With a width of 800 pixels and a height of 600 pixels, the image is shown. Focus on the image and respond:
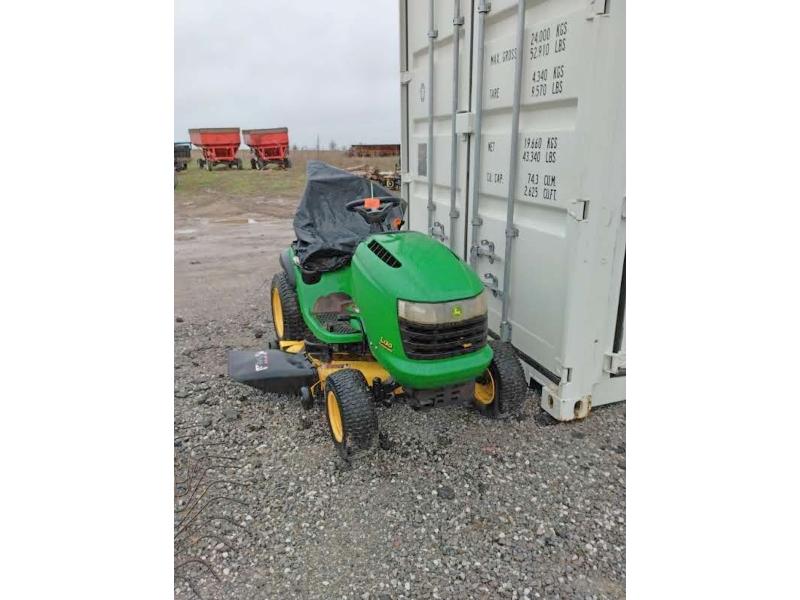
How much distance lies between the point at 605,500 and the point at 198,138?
21075 mm

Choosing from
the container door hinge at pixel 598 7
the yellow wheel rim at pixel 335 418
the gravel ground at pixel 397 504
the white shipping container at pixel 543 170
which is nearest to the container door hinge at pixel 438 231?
the white shipping container at pixel 543 170

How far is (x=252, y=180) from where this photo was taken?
58.0 feet

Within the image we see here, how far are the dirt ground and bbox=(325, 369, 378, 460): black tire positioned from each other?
5.6 inches

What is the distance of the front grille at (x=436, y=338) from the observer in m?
2.43

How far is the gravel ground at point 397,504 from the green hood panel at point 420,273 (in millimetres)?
898

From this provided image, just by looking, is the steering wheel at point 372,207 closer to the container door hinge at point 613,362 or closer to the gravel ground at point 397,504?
the gravel ground at point 397,504

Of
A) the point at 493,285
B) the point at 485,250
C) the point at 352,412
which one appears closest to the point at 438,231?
the point at 485,250

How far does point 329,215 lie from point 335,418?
1.44 metres

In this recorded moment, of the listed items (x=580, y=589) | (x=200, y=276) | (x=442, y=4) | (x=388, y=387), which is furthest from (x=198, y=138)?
(x=580, y=589)

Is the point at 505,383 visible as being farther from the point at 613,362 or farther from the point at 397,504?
the point at 397,504

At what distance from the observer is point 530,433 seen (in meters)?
2.95

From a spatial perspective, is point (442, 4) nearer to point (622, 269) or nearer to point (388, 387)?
point (622, 269)

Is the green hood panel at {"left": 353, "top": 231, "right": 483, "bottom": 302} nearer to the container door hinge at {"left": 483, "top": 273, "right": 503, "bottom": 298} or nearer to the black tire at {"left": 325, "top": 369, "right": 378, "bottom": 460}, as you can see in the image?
the black tire at {"left": 325, "top": 369, "right": 378, "bottom": 460}

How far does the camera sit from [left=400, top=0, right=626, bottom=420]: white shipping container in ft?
8.40
